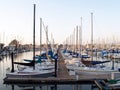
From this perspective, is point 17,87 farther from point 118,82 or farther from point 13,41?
point 13,41

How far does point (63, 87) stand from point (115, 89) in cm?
600

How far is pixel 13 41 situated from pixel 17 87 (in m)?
111

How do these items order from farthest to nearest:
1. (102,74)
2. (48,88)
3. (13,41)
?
1. (13,41)
2. (102,74)
3. (48,88)

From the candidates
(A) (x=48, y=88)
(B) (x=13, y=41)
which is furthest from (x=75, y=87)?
(B) (x=13, y=41)

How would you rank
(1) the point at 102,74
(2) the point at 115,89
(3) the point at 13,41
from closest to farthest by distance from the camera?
1. (2) the point at 115,89
2. (1) the point at 102,74
3. (3) the point at 13,41

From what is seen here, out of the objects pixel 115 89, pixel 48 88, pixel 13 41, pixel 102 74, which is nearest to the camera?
pixel 115 89

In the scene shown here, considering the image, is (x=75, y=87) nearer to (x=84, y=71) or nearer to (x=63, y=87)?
(x=63, y=87)

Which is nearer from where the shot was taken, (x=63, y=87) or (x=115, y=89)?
(x=115, y=89)

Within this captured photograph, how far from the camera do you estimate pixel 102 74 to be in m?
30.5

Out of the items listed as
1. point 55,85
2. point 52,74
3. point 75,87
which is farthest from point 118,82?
point 52,74

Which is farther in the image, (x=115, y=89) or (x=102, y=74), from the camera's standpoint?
(x=102, y=74)

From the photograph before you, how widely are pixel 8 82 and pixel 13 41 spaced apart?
360 feet

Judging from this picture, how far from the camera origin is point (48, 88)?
26.8m

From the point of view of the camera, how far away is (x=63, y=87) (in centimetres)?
2709
